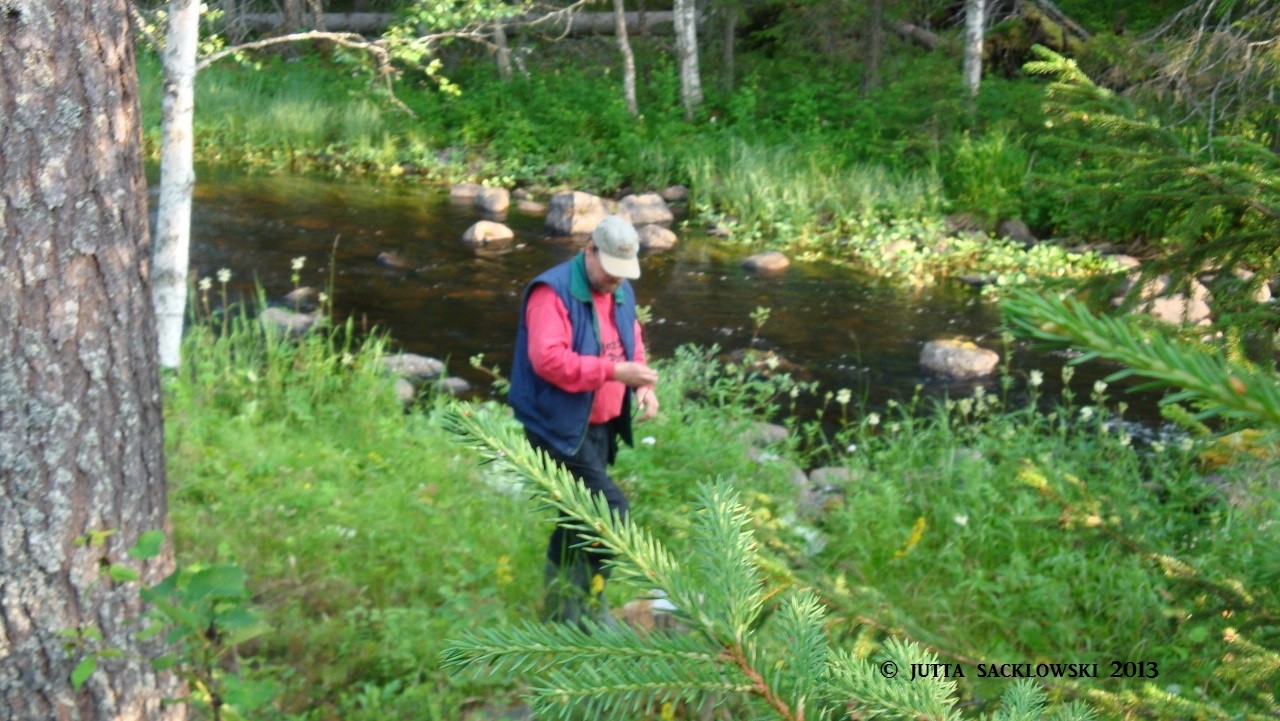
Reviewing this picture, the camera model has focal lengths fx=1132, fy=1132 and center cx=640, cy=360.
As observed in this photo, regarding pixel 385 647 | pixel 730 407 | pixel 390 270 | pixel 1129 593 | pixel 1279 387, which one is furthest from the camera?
pixel 390 270

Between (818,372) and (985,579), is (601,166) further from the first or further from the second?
(985,579)

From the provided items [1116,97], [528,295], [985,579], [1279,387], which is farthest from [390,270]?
[1279,387]

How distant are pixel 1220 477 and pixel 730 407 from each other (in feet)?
8.43

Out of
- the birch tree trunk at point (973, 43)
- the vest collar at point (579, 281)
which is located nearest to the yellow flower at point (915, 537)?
the vest collar at point (579, 281)

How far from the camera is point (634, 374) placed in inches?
176

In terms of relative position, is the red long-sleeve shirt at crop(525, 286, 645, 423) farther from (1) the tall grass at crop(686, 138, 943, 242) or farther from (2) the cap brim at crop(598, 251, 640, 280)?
(1) the tall grass at crop(686, 138, 943, 242)

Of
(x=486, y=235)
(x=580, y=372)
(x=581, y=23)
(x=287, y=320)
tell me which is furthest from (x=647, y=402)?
(x=581, y=23)

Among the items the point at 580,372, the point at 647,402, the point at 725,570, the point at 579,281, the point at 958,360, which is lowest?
the point at 958,360

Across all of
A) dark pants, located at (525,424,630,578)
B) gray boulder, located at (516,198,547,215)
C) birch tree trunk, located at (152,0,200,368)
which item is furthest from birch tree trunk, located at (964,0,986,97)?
dark pants, located at (525,424,630,578)

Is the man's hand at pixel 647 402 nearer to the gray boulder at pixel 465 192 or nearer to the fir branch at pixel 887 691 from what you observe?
the fir branch at pixel 887 691

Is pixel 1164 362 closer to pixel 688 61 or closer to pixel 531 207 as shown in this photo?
pixel 531 207

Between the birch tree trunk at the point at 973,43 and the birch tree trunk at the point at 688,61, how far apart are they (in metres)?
4.62

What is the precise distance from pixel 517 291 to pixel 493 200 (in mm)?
4779

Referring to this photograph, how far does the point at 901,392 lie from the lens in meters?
9.03
